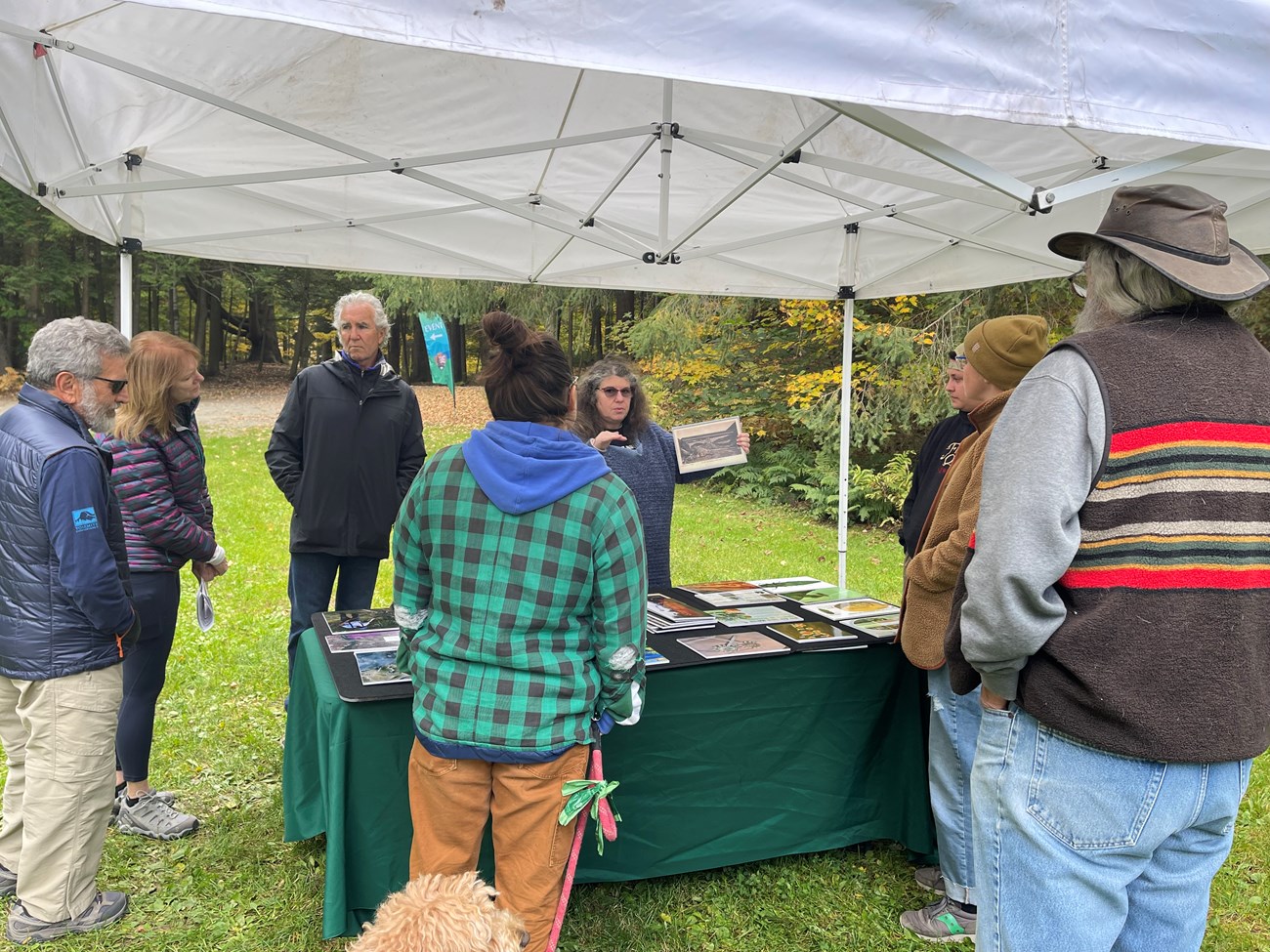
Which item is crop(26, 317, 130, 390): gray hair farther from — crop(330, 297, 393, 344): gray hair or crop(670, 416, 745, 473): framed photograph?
crop(670, 416, 745, 473): framed photograph

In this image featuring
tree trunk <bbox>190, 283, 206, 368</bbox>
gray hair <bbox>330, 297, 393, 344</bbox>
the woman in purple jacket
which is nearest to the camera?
the woman in purple jacket

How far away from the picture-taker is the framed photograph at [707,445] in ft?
12.1

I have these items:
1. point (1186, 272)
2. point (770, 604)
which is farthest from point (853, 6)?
point (770, 604)

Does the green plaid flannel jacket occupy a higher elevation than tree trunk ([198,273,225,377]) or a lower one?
lower

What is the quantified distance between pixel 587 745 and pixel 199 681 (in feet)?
11.2

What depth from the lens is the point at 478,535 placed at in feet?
6.23

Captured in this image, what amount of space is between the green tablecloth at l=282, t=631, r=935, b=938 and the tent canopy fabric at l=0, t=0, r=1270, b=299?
162 centimetres

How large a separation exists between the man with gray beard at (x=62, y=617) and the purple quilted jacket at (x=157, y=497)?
39 centimetres

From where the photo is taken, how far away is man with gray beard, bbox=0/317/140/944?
7.60ft

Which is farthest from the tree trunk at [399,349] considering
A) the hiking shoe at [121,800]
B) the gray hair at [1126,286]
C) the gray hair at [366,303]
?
the gray hair at [1126,286]

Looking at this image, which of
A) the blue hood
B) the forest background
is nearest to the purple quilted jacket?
the blue hood

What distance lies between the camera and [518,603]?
1895mm

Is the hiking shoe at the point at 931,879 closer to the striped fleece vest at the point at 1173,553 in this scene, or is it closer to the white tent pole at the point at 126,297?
the striped fleece vest at the point at 1173,553

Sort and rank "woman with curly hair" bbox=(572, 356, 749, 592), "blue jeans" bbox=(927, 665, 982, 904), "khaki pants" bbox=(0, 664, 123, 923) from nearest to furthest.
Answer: "khaki pants" bbox=(0, 664, 123, 923) < "blue jeans" bbox=(927, 665, 982, 904) < "woman with curly hair" bbox=(572, 356, 749, 592)
